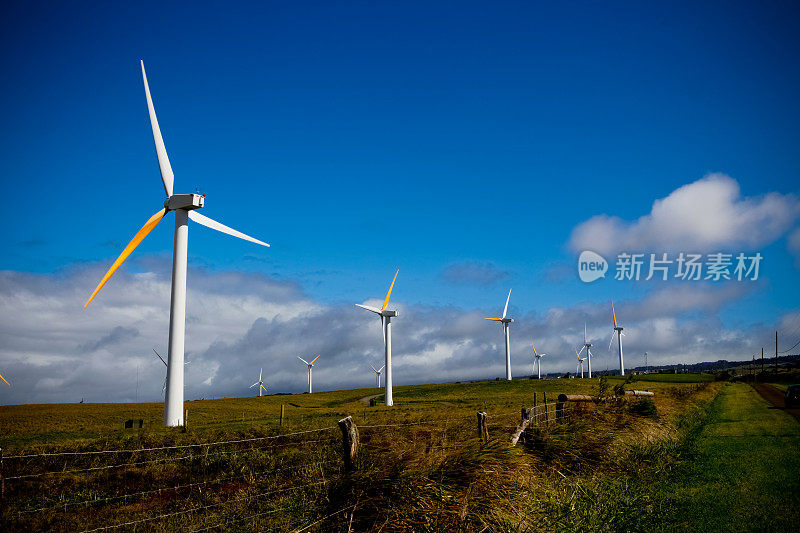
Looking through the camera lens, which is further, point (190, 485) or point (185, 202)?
point (185, 202)

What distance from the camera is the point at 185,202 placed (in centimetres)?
3494

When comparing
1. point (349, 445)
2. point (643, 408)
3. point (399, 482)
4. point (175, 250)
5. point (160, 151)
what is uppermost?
point (160, 151)

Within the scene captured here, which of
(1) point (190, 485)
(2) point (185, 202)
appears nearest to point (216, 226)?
(2) point (185, 202)

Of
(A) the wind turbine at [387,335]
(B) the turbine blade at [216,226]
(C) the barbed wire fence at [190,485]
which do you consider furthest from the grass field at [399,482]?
(A) the wind turbine at [387,335]

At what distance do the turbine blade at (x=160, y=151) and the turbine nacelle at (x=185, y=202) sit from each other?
3.17 ft

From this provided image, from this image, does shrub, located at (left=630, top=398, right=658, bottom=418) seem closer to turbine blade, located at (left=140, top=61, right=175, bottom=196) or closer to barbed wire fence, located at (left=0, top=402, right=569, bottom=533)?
barbed wire fence, located at (left=0, top=402, right=569, bottom=533)

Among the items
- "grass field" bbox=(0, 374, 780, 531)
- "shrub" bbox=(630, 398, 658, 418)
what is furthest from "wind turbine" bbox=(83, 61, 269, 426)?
"shrub" bbox=(630, 398, 658, 418)

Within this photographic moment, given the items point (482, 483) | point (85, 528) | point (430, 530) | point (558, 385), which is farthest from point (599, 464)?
point (558, 385)

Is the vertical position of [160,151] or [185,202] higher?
[160,151]

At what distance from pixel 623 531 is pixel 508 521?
2507mm

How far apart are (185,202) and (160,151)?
3.97 meters

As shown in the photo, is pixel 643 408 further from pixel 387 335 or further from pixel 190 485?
pixel 387 335

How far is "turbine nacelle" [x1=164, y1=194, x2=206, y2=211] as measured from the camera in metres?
34.8

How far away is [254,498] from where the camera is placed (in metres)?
11.8
